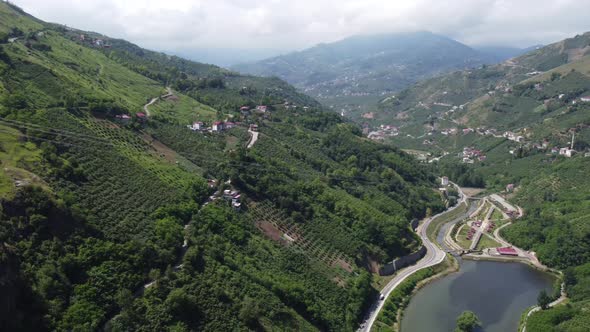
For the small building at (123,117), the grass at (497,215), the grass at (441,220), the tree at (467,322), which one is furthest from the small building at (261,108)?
the tree at (467,322)

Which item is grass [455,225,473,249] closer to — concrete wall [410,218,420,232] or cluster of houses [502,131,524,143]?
concrete wall [410,218,420,232]

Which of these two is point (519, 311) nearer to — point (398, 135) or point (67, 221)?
point (67, 221)

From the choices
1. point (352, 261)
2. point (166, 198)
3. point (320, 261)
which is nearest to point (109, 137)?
point (166, 198)

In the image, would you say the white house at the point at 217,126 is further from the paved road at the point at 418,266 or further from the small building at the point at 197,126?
the paved road at the point at 418,266

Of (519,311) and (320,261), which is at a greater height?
(320,261)

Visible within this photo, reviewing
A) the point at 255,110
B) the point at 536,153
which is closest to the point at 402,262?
the point at 255,110
